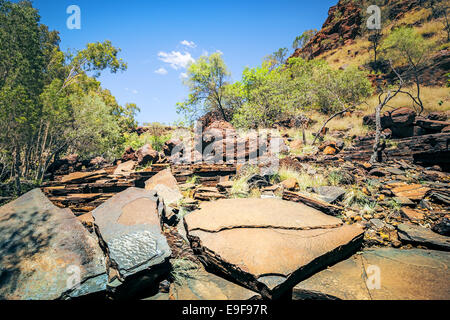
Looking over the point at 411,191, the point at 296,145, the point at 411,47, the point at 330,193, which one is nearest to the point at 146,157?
the point at 330,193

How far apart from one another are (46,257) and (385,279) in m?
3.72

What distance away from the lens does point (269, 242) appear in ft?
7.81

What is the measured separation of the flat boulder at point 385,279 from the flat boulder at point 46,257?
2.23 metres

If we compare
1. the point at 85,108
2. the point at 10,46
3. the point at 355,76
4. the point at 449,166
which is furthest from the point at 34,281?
the point at 355,76

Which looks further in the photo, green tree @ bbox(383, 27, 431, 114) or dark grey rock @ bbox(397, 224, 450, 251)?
green tree @ bbox(383, 27, 431, 114)

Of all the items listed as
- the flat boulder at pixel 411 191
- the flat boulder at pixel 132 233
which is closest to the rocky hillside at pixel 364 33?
the flat boulder at pixel 411 191

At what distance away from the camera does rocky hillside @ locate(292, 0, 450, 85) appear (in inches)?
749

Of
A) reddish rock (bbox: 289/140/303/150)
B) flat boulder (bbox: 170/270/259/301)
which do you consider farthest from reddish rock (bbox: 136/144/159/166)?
reddish rock (bbox: 289/140/303/150)

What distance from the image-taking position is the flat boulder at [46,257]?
70.3 inches

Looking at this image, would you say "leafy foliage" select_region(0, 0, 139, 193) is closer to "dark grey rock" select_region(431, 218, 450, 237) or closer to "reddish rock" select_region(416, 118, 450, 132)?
"dark grey rock" select_region(431, 218, 450, 237)

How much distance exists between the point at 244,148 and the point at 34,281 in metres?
7.16

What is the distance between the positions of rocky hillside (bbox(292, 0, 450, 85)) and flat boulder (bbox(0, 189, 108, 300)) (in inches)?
1036

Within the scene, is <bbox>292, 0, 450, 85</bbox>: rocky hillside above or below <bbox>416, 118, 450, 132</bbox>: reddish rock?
above
